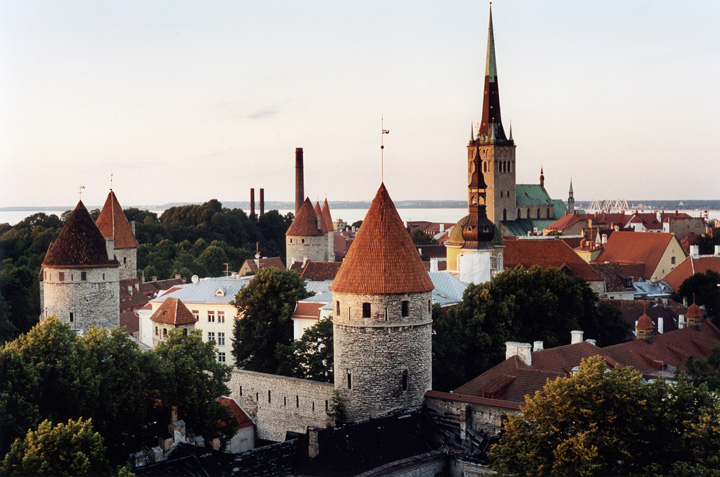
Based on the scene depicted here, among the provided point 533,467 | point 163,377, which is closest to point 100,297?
point 163,377

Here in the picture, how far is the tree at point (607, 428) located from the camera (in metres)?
21.6

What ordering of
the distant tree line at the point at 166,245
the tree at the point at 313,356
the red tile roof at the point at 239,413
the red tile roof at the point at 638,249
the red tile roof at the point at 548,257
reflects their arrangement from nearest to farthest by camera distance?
the red tile roof at the point at 239,413, the tree at the point at 313,356, the distant tree line at the point at 166,245, the red tile roof at the point at 548,257, the red tile roof at the point at 638,249

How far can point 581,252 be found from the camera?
3068 inches

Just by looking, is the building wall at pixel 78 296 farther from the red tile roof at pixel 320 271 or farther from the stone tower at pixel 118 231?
the stone tower at pixel 118 231

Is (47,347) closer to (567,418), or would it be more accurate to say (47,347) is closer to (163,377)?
(163,377)

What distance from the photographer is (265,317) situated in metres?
41.0

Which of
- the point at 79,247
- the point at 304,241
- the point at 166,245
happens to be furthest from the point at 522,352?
the point at 166,245

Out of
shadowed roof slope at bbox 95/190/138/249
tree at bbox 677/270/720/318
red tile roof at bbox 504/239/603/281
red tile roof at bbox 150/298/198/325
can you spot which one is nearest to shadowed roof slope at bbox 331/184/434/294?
red tile roof at bbox 150/298/198/325

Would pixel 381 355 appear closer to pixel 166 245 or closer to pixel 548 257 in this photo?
pixel 548 257

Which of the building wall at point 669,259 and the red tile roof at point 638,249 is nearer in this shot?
the building wall at point 669,259

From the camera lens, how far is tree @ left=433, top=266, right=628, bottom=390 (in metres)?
35.6

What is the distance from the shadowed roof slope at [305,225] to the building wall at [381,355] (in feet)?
160

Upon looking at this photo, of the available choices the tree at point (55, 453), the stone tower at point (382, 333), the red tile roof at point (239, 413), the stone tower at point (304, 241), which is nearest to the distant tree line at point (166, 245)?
the stone tower at point (304, 241)

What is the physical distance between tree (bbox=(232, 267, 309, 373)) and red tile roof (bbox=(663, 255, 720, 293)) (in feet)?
113
